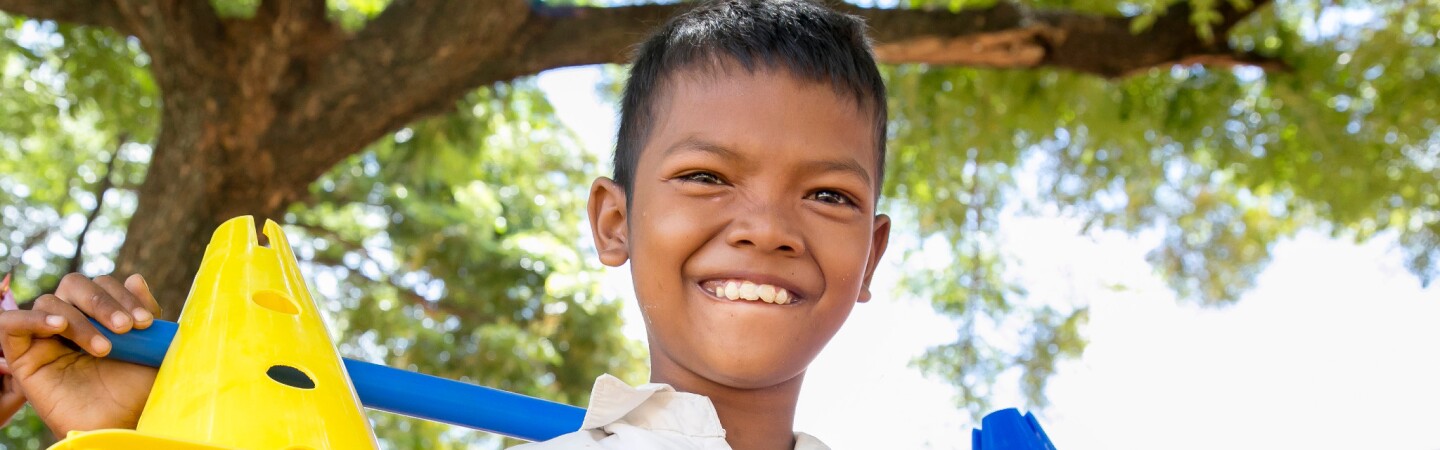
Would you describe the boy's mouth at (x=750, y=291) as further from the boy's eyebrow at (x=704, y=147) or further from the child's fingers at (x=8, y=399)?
the child's fingers at (x=8, y=399)

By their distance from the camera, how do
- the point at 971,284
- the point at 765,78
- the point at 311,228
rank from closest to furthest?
the point at 765,78 < the point at 971,284 < the point at 311,228

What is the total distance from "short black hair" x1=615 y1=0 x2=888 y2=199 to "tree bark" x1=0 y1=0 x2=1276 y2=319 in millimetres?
1402

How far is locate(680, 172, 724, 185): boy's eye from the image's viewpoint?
4.39 ft

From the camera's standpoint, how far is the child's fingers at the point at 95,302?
122 centimetres

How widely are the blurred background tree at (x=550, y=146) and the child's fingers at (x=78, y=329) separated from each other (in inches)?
66.4

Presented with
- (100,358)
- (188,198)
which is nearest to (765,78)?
(100,358)

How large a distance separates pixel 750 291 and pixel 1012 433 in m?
0.32

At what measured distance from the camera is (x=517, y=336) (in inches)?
224

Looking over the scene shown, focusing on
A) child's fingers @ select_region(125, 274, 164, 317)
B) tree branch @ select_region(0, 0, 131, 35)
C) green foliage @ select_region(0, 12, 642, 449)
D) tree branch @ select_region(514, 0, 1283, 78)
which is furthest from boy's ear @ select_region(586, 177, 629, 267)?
green foliage @ select_region(0, 12, 642, 449)

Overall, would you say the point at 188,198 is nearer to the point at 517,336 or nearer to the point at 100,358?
the point at 100,358

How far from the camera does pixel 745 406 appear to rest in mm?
1391

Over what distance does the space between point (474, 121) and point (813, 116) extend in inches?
117

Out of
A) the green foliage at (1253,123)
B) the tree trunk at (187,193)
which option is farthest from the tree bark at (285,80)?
the green foliage at (1253,123)

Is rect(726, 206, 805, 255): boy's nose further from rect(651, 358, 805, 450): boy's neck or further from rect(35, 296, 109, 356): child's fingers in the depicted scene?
rect(35, 296, 109, 356): child's fingers
